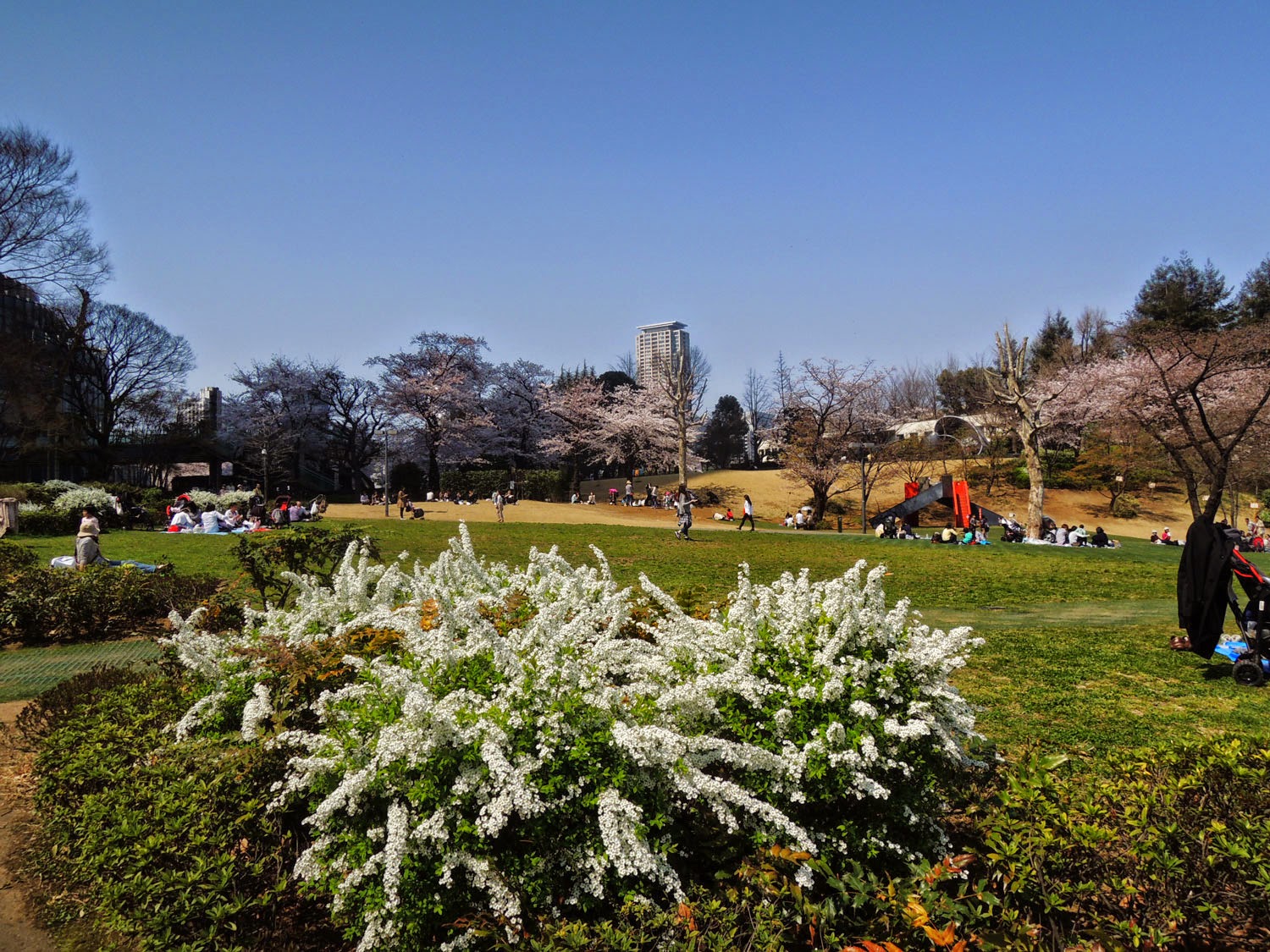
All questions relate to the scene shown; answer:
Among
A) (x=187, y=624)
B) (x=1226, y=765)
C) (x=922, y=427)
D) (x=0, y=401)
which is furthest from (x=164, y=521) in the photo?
(x=922, y=427)

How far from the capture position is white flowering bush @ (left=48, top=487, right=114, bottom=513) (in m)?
20.7

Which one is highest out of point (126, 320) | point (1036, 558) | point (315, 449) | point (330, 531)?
point (126, 320)

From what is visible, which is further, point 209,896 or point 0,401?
point 0,401

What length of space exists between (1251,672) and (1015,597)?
596 cm

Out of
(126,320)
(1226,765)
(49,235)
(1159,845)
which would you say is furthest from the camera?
(126,320)

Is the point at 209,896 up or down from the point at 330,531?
down

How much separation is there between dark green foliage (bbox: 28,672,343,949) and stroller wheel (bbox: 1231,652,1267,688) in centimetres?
726

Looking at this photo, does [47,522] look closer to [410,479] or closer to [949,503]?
[410,479]

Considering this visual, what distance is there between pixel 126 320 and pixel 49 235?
424 inches

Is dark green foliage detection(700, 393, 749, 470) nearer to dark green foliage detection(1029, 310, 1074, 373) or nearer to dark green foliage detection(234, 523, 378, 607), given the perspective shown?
dark green foliage detection(1029, 310, 1074, 373)

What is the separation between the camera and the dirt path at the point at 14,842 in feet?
9.29

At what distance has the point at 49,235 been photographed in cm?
3075

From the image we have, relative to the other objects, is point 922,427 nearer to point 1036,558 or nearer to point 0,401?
point 1036,558

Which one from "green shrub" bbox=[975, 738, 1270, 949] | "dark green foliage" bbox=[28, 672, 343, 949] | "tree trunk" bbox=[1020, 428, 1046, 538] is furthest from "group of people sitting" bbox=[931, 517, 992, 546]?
"dark green foliage" bbox=[28, 672, 343, 949]
